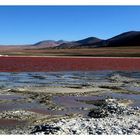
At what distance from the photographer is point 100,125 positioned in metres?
12.4

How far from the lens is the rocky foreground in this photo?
37.6ft

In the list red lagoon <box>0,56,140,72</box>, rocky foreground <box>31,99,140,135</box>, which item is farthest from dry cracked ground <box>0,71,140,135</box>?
red lagoon <box>0,56,140,72</box>

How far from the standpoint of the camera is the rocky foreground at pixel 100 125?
37.6 ft

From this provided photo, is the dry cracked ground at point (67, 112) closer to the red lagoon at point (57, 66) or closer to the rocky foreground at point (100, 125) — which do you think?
the rocky foreground at point (100, 125)

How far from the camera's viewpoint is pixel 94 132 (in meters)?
11.4

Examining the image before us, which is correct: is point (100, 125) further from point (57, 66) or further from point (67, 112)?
point (57, 66)

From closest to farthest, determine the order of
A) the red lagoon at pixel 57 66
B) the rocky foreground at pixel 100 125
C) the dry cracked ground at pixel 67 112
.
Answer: the rocky foreground at pixel 100 125
the dry cracked ground at pixel 67 112
the red lagoon at pixel 57 66

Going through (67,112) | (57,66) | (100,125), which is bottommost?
(57,66)

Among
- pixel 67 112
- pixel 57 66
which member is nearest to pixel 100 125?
pixel 67 112

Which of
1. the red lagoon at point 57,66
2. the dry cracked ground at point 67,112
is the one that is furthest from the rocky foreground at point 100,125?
the red lagoon at point 57,66

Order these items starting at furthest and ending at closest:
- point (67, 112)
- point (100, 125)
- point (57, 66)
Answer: point (57, 66) < point (67, 112) < point (100, 125)

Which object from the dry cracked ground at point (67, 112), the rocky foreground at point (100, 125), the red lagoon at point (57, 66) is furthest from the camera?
the red lagoon at point (57, 66)
